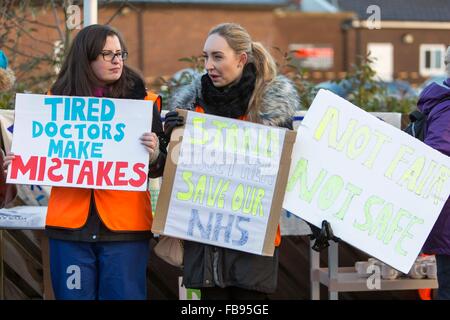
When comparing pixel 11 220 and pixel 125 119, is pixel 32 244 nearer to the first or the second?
pixel 11 220

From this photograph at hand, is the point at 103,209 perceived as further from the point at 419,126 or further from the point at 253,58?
the point at 419,126

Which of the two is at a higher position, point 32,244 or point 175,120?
point 175,120

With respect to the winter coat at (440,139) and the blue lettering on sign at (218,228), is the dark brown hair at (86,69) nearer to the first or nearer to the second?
the blue lettering on sign at (218,228)

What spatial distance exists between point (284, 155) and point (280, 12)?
31.5m

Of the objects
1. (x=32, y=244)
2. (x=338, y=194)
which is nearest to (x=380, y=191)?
(x=338, y=194)

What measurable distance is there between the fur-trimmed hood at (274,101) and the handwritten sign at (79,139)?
0.69 feet

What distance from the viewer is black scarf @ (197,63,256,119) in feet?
13.0

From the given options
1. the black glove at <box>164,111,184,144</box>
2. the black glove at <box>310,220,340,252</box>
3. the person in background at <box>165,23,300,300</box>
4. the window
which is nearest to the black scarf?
the person in background at <box>165,23,300,300</box>

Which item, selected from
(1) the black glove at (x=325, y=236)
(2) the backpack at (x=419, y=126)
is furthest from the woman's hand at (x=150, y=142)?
(2) the backpack at (x=419, y=126)

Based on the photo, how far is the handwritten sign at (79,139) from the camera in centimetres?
400

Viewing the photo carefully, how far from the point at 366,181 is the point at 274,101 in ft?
2.05

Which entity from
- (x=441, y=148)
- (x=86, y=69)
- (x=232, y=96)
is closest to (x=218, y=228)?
(x=232, y=96)

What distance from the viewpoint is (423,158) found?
4.22 metres

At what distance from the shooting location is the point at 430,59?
38.5 meters
